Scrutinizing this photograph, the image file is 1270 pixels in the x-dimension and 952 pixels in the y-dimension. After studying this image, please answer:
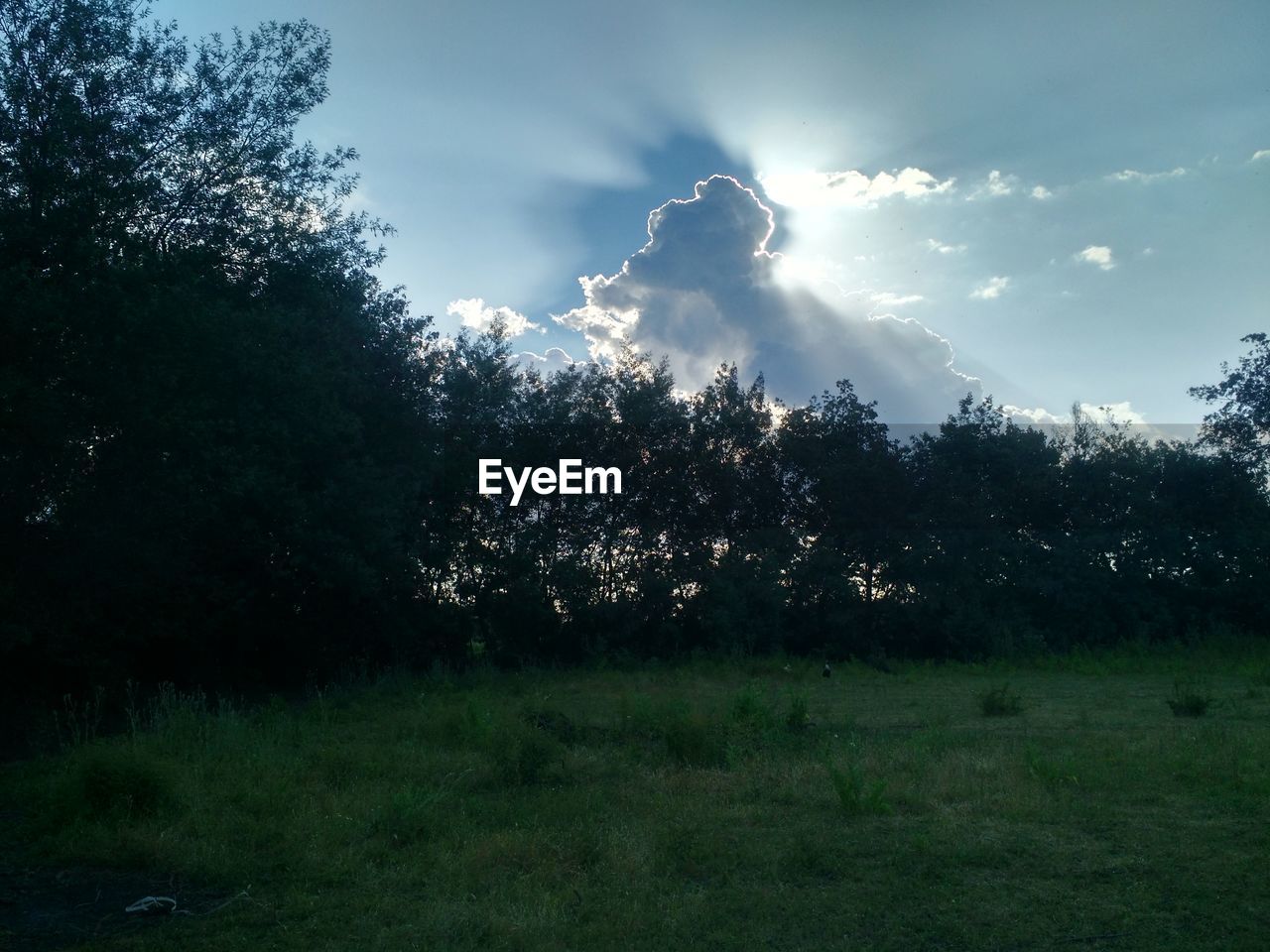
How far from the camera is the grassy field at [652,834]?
15.6 feet

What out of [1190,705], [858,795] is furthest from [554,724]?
[1190,705]

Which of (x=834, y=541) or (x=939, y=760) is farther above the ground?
(x=834, y=541)

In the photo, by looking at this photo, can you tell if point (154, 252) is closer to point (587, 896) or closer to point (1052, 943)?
point (587, 896)

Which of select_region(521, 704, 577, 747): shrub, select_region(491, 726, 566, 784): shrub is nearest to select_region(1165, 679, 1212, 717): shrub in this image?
select_region(521, 704, 577, 747): shrub

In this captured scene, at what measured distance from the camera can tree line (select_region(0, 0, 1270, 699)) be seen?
11320 mm

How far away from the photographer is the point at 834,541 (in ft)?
79.4

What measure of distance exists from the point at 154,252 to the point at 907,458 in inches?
742

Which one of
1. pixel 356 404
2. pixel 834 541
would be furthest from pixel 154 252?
pixel 834 541

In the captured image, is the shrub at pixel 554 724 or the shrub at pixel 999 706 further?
the shrub at pixel 999 706

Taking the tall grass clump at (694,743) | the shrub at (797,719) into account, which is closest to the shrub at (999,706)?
the shrub at (797,719)
